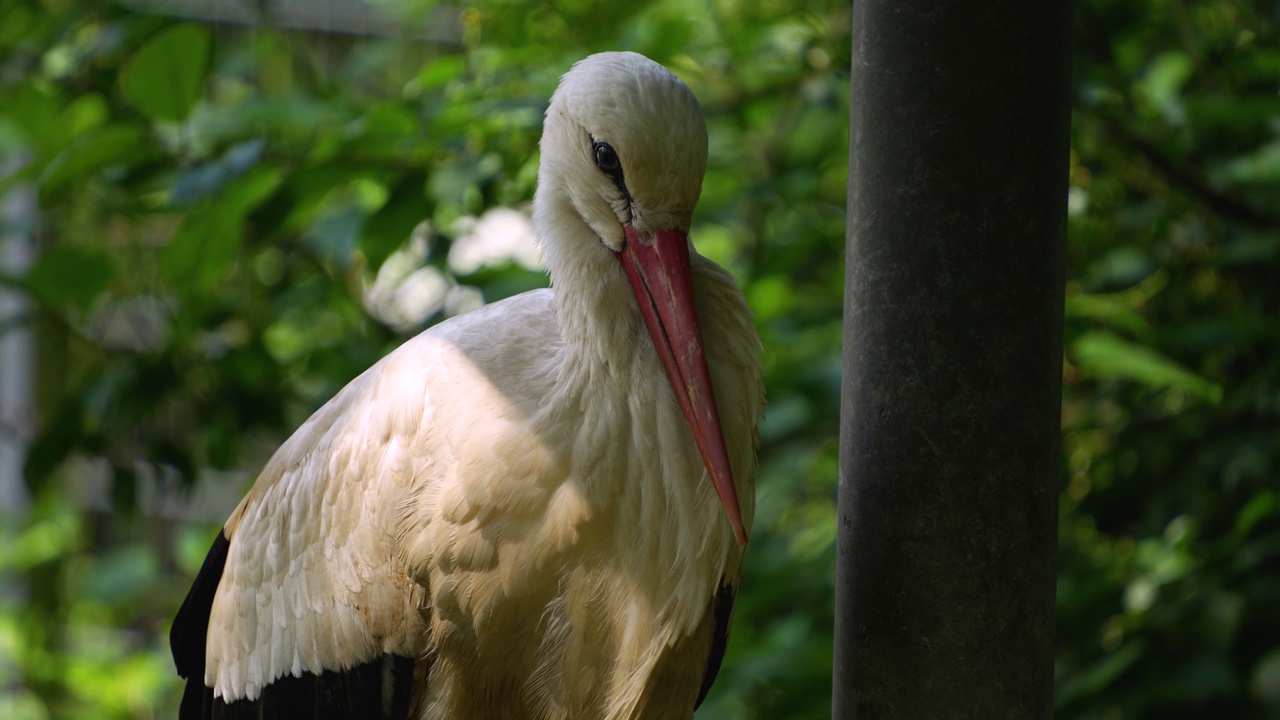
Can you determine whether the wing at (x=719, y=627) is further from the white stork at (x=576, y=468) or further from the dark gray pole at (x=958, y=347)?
the dark gray pole at (x=958, y=347)

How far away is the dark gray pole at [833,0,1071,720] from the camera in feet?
3.42

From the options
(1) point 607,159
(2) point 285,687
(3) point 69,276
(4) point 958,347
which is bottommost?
(2) point 285,687

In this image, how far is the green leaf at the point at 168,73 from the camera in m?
1.91

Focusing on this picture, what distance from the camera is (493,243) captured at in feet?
11.3

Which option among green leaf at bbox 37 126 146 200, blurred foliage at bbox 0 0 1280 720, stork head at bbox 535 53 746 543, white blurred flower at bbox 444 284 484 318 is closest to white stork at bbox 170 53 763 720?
stork head at bbox 535 53 746 543

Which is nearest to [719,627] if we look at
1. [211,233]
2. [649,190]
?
[649,190]

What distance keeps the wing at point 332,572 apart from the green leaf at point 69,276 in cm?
Answer: 71

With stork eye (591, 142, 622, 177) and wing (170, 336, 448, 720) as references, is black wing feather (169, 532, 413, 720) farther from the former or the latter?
stork eye (591, 142, 622, 177)

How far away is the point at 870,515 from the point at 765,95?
4.85ft

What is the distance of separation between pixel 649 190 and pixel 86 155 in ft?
3.55

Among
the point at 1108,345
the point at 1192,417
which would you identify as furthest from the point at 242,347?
the point at 1192,417

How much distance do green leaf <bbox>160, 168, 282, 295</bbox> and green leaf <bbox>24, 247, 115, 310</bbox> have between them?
0.30 meters

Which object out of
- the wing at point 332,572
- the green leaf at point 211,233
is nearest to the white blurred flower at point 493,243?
the green leaf at point 211,233

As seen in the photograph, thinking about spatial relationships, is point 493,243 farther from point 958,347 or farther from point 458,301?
point 958,347
